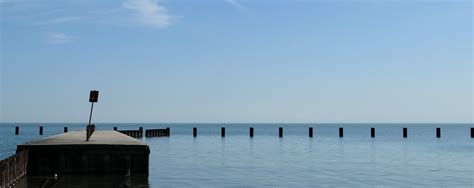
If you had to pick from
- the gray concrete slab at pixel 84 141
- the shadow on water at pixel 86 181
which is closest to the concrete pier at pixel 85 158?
the shadow on water at pixel 86 181

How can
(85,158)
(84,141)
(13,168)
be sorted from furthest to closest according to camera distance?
1. (84,141)
2. (85,158)
3. (13,168)

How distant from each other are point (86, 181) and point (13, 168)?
10.4 ft

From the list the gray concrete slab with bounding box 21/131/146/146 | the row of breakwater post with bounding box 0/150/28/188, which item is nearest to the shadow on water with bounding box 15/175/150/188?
the row of breakwater post with bounding box 0/150/28/188

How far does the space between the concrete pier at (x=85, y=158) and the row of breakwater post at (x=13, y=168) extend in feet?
2.08

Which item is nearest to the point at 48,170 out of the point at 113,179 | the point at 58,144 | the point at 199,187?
the point at 58,144

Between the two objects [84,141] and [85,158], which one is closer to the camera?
[85,158]

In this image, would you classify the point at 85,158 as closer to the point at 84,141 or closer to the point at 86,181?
the point at 86,181

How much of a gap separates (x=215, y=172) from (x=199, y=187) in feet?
24.9

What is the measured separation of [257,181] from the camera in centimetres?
3086

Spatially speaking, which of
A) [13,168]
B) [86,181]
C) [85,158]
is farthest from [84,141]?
[13,168]

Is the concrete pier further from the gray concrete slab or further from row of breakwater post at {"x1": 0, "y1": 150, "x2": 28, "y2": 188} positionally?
the gray concrete slab

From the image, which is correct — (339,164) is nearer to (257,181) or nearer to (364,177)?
(364,177)

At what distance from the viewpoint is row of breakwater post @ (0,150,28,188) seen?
76.6 feet

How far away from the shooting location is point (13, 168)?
25.4 meters
